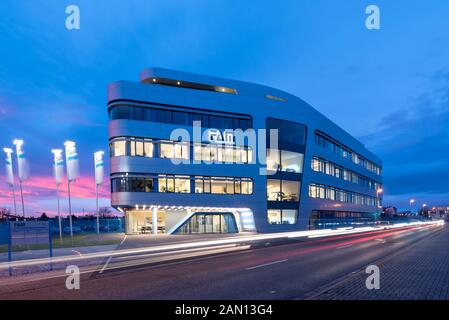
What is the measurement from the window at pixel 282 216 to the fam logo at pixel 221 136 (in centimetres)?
1102

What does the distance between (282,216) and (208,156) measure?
1398 centimetres

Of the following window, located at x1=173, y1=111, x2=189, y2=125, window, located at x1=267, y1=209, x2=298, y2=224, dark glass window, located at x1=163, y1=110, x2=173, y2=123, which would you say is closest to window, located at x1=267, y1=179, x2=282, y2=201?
window, located at x1=267, y1=209, x2=298, y2=224

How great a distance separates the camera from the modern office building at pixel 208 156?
3644 cm

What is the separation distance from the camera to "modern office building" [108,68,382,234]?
3644 centimetres

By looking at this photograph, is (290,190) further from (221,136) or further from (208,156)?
→ (208,156)

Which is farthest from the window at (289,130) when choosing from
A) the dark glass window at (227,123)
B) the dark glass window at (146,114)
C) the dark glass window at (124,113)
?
the dark glass window at (124,113)

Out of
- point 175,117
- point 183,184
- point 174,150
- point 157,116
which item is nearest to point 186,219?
point 183,184

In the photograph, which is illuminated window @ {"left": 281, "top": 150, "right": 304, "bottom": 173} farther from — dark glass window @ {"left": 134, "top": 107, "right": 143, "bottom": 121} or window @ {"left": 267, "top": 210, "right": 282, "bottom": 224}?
dark glass window @ {"left": 134, "top": 107, "right": 143, "bottom": 121}

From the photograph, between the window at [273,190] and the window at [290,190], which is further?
the window at [290,190]

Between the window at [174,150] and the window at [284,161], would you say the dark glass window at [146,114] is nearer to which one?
the window at [174,150]

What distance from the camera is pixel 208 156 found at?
39.8m

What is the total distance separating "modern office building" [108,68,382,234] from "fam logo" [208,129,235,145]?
122 mm
